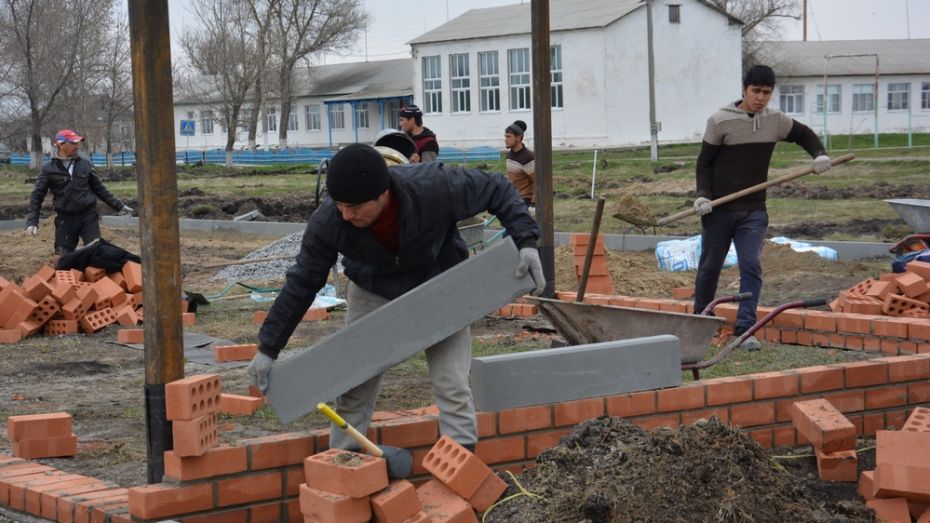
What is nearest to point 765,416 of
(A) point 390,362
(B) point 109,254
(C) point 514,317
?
(A) point 390,362

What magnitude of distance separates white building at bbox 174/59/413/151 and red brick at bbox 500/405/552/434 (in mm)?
52367

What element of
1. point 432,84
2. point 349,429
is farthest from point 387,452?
point 432,84

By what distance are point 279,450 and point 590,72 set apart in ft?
138

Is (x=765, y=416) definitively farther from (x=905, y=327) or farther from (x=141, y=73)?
(x=141, y=73)

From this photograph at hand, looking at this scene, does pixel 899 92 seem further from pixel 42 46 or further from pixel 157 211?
pixel 157 211

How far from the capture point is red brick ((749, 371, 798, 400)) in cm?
500

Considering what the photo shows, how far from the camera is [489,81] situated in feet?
→ 160

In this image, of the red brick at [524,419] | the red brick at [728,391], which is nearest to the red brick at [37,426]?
the red brick at [524,419]

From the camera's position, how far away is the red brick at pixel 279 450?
13.2 ft

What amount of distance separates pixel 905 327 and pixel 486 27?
4442 cm

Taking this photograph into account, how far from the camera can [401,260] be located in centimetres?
425

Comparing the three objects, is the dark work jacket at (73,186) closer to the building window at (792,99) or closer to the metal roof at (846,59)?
the metal roof at (846,59)

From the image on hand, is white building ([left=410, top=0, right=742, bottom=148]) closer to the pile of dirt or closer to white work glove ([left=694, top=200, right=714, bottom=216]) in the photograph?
white work glove ([left=694, top=200, right=714, bottom=216])

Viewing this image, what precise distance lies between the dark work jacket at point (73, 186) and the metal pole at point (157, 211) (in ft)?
24.3
